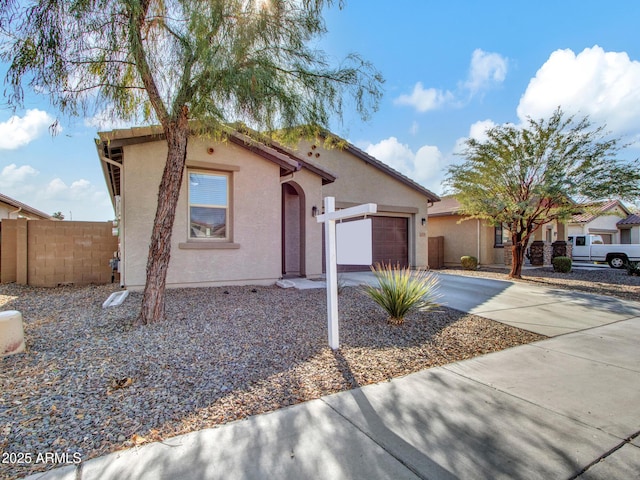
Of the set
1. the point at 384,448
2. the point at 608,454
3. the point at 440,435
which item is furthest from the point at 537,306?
the point at 384,448

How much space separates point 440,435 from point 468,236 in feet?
60.8

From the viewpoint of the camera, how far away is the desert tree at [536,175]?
11109mm

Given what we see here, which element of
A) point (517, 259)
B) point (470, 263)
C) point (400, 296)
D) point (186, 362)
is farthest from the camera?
point (470, 263)

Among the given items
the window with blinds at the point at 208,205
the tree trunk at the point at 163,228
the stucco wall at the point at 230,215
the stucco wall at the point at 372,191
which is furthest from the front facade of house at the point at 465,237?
the tree trunk at the point at 163,228

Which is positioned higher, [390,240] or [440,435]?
[390,240]

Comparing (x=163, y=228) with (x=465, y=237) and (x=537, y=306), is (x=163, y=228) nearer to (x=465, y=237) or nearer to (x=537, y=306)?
(x=537, y=306)

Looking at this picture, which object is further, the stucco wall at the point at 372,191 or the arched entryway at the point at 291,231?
the stucco wall at the point at 372,191

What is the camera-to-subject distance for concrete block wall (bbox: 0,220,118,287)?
31.2 feet

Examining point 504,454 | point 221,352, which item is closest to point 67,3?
point 221,352

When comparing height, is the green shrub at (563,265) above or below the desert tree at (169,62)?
below

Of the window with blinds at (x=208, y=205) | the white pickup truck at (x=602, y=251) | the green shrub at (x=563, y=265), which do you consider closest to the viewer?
the window with blinds at (x=208, y=205)

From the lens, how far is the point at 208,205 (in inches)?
346

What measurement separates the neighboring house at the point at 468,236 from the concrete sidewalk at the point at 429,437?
1588 cm

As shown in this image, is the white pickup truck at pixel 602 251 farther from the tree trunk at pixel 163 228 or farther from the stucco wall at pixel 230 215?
the tree trunk at pixel 163 228
